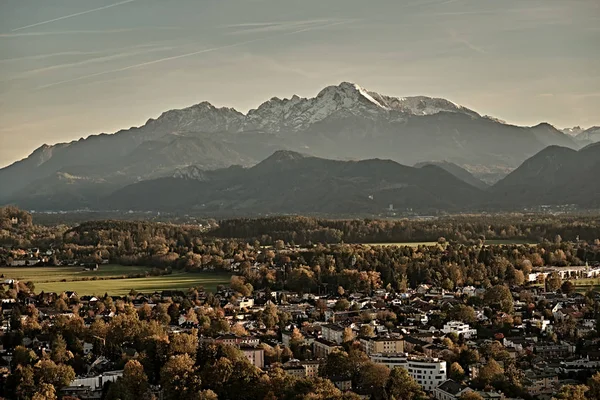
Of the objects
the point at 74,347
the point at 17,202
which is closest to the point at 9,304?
the point at 74,347

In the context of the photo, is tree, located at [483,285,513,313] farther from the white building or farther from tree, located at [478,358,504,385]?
the white building

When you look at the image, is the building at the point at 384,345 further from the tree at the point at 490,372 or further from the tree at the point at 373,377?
the tree at the point at 490,372

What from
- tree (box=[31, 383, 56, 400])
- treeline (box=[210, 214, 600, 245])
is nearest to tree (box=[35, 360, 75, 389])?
tree (box=[31, 383, 56, 400])

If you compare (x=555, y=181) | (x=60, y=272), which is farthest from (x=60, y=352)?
(x=555, y=181)

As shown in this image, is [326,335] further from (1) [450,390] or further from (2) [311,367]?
(1) [450,390]

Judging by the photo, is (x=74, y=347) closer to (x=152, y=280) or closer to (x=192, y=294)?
(x=192, y=294)

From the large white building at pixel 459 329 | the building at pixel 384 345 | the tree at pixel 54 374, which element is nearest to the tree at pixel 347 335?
the building at pixel 384 345
